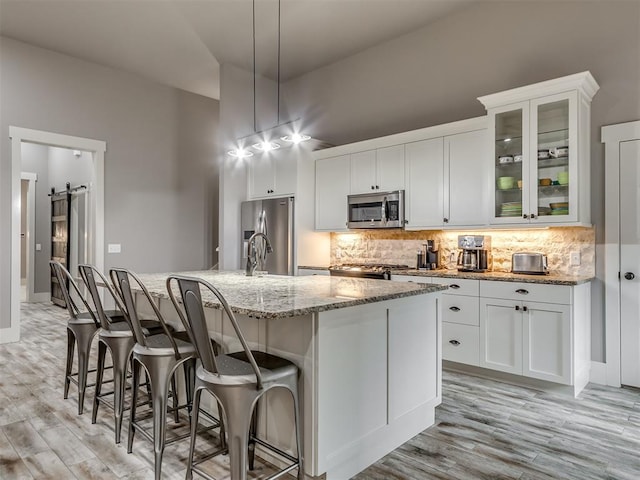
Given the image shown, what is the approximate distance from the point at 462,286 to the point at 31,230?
8.07 m

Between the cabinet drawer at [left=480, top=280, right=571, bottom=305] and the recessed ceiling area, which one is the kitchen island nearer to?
the cabinet drawer at [left=480, top=280, right=571, bottom=305]

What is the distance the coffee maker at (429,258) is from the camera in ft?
14.0

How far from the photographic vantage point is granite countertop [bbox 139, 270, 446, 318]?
1.73 meters

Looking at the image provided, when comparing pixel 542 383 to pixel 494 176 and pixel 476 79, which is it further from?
pixel 476 79

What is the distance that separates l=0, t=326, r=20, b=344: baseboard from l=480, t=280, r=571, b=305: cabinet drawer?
5.03 metres

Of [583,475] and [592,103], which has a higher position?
[592,103]

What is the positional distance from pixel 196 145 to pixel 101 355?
432 cm

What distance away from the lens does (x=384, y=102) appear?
194 inches

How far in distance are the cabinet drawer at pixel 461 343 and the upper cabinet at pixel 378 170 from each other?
1.50 meters

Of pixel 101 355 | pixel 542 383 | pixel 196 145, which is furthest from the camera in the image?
pixel 196 145

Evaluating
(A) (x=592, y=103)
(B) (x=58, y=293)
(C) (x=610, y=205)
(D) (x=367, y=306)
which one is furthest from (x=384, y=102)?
(B) (x=58, y=293)

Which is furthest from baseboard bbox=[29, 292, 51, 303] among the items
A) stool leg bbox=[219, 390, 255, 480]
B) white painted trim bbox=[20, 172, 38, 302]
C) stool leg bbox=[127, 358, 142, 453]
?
stool leg bbox=[219, 390, 255, 480]

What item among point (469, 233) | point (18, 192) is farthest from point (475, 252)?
point (18, 192)

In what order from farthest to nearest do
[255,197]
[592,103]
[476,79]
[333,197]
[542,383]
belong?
[255,197] → [333,197] → [476,79] → [592,103] → [542,383]
